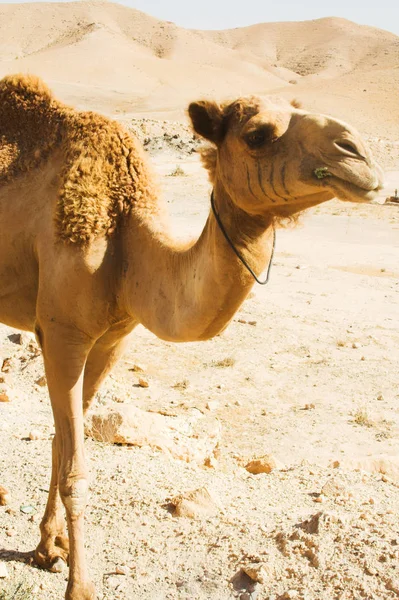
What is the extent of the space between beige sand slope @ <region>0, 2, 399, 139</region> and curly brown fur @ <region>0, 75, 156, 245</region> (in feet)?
149

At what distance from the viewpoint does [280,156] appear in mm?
3021

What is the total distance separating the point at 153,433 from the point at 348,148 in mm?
3657

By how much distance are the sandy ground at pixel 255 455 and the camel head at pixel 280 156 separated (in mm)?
1996

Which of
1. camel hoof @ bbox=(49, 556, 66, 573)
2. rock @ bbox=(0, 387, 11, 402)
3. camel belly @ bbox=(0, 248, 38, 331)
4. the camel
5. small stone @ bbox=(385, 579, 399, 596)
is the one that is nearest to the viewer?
the camel

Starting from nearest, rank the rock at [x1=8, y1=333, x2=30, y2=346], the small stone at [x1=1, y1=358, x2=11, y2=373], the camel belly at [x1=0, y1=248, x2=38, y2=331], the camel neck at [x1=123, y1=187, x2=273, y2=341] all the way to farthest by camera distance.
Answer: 1. the camel neck at [x1=123, y1=187, x2=273, y2=341]
2. the camel belly at [x1=0, y1=248, x2=38, y2=331]
3. the small stone at [x1=1, y1=358, x2=11, y2=373]
4. the rock at [x1=8, y1=333, x2=30, y2=346]

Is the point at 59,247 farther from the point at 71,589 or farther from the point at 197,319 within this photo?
the point at 71,589

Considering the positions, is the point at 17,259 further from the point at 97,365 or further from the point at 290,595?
the point at 290,595

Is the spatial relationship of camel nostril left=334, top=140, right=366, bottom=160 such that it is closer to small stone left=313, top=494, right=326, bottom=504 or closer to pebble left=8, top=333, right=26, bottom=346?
small stone left=313, top=494, right=326, bottom=504

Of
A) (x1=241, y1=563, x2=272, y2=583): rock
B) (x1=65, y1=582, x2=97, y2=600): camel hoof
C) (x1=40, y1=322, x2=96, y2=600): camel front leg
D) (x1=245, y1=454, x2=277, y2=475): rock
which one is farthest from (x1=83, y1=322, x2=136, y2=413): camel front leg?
(x1=245, y1=454, x2=277, y2=475): rock

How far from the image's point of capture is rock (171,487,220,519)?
184 inches

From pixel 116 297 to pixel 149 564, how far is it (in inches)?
62.1

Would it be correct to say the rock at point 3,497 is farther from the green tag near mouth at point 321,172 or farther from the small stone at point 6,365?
the green tag near mouth at point 321,172

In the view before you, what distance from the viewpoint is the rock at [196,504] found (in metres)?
4.66

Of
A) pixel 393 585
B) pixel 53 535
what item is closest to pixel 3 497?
pixel 53 535
